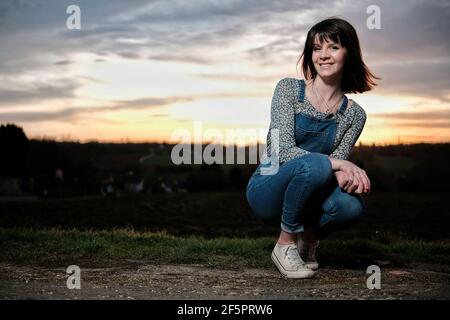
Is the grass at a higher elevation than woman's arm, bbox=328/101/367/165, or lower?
lower

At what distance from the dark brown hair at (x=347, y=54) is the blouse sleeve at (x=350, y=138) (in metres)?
0.23

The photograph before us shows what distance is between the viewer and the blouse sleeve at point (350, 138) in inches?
183

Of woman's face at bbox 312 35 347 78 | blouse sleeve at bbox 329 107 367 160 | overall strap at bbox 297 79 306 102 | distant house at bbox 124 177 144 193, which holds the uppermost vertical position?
woman's face at bbox 312 35 347 78

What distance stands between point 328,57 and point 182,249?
8.54 feet

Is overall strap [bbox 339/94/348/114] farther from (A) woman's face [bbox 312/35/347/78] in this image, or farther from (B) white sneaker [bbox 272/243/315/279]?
(B) white sneaker [bbox 272/243/315/279]

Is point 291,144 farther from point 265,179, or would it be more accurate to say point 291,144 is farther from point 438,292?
point 438,292

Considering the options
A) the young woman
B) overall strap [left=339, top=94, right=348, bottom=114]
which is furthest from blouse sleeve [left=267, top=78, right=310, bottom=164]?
overall strap [left=339, top=94, right=348, bottom=114]

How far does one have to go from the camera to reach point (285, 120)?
4.50 metres

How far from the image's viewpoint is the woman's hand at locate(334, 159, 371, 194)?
4.31 m

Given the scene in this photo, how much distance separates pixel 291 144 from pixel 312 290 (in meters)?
1.17

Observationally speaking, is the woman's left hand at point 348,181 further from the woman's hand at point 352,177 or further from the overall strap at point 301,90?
the overall strap at point 301,90

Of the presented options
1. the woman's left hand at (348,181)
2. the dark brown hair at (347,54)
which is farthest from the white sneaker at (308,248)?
the dark brown hair at (347,54)

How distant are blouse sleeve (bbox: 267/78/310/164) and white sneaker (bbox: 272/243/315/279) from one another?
0.71 metres

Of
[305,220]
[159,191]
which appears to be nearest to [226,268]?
[305,220]
